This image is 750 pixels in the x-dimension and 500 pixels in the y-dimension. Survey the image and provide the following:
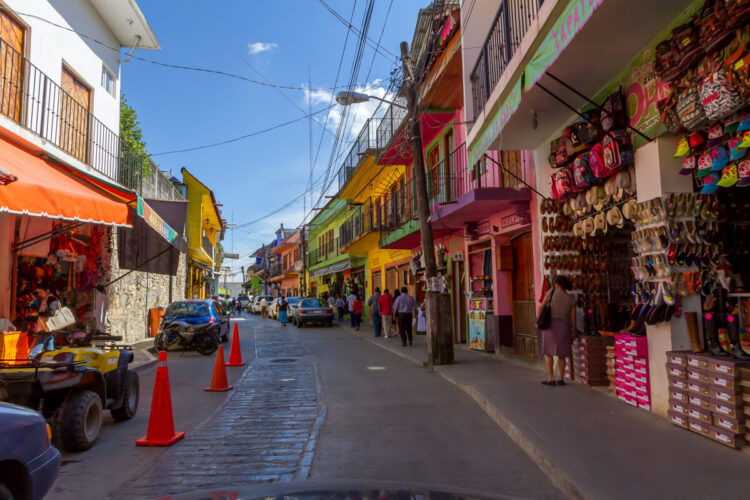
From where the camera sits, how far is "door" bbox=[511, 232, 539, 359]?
1114 cm

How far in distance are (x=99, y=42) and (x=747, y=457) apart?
13.9 metres

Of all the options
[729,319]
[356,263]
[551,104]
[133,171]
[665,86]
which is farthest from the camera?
[356,263]

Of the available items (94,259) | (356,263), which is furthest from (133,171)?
(356,263)

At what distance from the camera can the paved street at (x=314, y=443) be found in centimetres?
444

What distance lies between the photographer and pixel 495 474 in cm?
458

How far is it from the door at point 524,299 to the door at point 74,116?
972cm

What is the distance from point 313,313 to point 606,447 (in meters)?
22.3

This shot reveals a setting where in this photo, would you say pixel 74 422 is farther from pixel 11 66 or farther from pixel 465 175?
pixel 465 175

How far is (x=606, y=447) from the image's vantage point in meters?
4.93

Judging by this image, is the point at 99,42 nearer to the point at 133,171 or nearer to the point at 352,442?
the point at 133,171

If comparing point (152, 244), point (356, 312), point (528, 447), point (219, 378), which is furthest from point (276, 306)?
point (528, 447)

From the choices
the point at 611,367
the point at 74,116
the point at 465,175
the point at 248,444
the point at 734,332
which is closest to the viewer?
the point at 734,332

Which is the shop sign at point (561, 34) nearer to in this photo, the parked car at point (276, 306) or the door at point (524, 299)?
the door at point (524, 299)

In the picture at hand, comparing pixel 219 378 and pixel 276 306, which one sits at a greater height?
pixel 276 306
